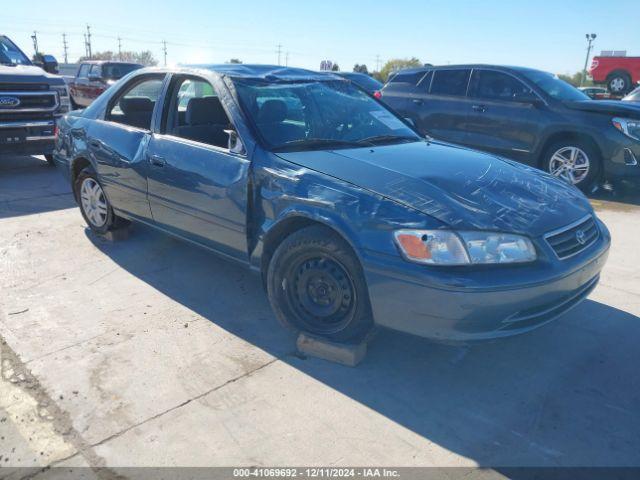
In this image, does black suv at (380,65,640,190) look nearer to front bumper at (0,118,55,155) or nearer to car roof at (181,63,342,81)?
car roof at (181,63,342,81)

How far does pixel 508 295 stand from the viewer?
2.46m

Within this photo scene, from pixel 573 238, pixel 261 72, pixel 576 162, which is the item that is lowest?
pixel 576 162

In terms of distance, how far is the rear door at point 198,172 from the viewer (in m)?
3.32

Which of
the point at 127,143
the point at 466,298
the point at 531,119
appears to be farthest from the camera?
the point at 531,119

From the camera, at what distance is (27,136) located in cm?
765

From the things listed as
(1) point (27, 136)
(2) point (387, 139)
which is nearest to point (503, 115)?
(2) point (387, 139)

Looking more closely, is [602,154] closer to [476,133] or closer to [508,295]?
[476,133]

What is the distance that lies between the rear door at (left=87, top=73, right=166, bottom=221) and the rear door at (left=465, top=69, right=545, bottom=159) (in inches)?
200

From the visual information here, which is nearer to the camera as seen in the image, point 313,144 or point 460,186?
point 460,186

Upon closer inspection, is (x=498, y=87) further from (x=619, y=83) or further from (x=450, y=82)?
(x=619, y=83)

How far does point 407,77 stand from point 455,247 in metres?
6.98

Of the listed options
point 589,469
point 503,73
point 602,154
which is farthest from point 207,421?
point 503,73

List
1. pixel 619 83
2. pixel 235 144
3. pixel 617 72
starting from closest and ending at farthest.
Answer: pixel 235 144 < pixel 617 72 < pixel 619 83

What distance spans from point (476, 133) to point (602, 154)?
176 cm
